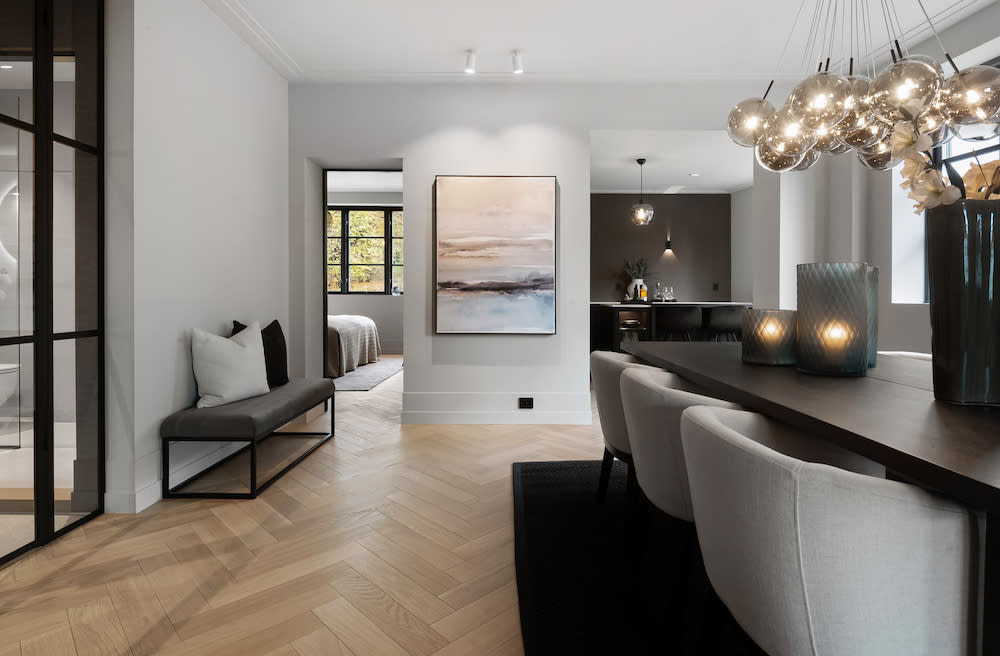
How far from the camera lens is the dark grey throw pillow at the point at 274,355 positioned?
135 inches

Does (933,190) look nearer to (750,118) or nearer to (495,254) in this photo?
(750,118)

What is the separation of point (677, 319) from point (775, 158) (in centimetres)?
Result: 429

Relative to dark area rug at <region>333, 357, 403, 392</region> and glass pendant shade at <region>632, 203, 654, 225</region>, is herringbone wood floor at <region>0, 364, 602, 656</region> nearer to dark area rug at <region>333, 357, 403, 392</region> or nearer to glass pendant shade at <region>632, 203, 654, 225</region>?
dark area rug at <region>333, 357, 403, 392</region>

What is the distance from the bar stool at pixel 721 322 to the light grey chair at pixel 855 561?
5807 mm

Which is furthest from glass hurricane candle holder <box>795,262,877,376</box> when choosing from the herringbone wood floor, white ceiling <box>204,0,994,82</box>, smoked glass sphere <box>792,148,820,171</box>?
white ceiling <box>204,0,994,82</box>

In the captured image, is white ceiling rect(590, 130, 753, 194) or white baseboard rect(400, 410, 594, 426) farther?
white ceiling rect(590, 130, 753, 194)

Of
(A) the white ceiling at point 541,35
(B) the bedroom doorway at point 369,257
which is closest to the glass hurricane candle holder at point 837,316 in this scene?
(A) the white ceiling at point 541,35

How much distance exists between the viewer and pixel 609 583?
72.6 inches

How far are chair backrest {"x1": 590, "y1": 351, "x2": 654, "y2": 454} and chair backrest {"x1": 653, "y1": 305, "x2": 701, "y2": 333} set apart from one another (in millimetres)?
4506

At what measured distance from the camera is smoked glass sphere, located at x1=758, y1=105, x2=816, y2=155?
2.04 metres

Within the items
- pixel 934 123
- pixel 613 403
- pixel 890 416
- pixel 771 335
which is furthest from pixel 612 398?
pixel 934 123

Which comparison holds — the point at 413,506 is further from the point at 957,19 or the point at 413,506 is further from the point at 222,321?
the point at 957,19

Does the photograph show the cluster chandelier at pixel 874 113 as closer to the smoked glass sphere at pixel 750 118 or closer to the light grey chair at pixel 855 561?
the smoked glass sphere at pixel 750 118

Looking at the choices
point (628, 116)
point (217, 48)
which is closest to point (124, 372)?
point (217, 48)
